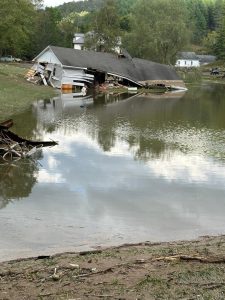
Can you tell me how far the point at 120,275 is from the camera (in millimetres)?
7949

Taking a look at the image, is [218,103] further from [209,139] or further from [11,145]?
[11,145]

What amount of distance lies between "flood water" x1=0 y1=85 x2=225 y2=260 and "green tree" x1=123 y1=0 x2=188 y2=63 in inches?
2287

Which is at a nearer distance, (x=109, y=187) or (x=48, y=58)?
(x=109, y=187)

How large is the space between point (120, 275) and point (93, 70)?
178 feet

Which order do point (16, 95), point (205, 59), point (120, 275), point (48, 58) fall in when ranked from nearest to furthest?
point (120, 275), point (16, 95), point (48, 58), point (205, 59)

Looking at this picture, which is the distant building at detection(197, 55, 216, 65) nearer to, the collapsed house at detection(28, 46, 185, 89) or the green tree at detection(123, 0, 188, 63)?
the green tree at detection(123, 0, 188, 63)

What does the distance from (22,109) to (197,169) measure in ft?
Result: 59.7

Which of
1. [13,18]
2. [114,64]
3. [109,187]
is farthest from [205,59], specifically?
[109,187]

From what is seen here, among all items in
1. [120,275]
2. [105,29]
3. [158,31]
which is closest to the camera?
[120,275]

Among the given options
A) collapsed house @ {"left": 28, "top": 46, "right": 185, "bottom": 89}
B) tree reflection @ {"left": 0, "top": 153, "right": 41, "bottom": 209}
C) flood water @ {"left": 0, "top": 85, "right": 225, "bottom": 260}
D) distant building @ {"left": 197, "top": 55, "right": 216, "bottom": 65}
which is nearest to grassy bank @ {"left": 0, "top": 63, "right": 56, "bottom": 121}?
flood water @ {"left": 0, "top": 85, "right": 225, "bottom": 260}

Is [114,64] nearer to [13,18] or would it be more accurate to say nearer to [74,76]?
[74,76]

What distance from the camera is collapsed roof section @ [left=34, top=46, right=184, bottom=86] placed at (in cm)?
5891

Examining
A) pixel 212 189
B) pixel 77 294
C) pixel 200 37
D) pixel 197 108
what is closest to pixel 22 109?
pixel 197 108

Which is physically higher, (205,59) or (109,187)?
(205,59)
